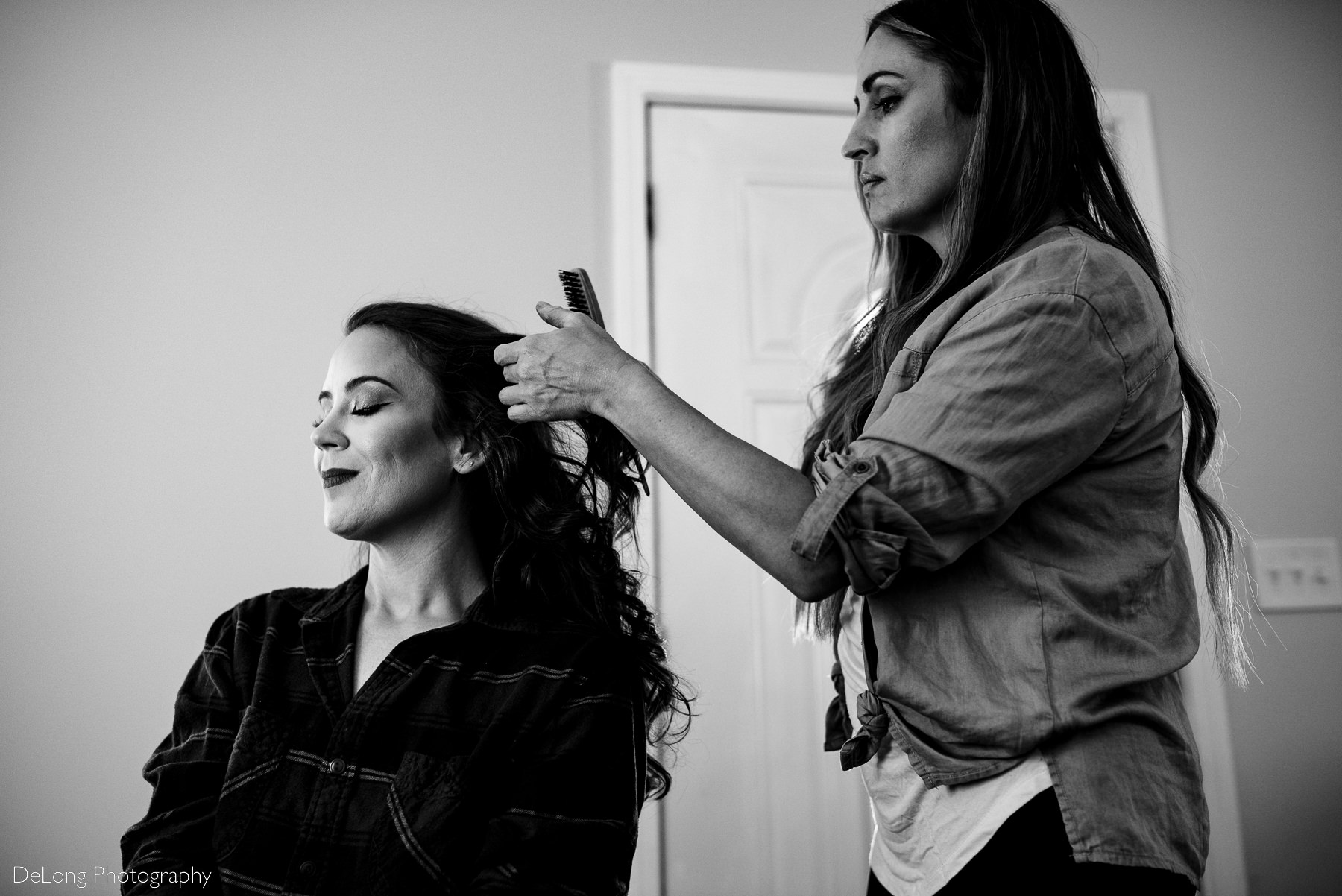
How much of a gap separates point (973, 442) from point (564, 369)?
1.36ft

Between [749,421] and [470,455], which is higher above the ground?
[749,421]

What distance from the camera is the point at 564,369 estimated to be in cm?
102

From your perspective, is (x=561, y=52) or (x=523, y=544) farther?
(x=561, y=52)

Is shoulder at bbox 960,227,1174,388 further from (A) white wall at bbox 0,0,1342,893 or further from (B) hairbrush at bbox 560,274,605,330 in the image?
(A) white wall at bbox 0,0,1342,893

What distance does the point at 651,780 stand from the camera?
4.53 ft

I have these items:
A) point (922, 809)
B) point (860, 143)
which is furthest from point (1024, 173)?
point (922, 809)

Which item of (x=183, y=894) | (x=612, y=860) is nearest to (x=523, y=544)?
(x=612, y=860)

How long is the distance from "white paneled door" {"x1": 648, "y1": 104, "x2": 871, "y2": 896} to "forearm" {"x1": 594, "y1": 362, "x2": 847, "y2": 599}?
1.00 meters

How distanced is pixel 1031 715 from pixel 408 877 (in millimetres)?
638

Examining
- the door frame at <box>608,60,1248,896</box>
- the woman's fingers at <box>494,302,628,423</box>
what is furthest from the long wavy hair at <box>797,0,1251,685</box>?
the door frame at <box>608,60,1248,896</box>

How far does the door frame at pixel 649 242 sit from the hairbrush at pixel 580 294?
894 millimetres

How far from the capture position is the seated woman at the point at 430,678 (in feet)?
3.49

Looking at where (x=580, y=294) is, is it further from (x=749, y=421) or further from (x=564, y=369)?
(x=749, y=421)

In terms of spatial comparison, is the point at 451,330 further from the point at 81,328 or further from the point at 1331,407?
the point at 1331,407
